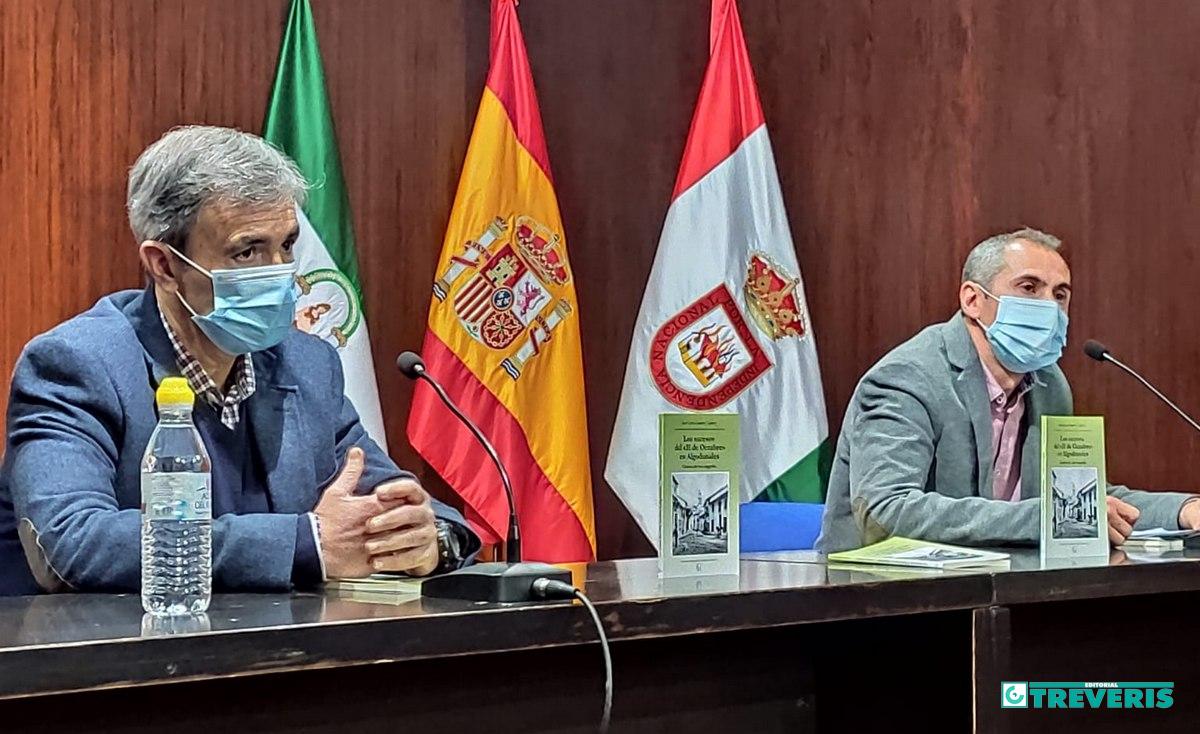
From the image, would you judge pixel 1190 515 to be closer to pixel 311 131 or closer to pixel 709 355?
pixel 709 355

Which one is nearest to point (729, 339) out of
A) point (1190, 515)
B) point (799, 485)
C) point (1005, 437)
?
point (799, 485)

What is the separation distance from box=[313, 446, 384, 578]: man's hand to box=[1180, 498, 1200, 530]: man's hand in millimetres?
1703

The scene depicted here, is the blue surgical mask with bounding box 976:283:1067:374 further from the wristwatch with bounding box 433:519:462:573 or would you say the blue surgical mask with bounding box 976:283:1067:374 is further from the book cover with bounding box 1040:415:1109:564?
the wristwatch with bounding box 433:519:462:573

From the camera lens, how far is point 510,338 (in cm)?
394

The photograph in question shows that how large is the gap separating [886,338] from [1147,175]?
0.80 m

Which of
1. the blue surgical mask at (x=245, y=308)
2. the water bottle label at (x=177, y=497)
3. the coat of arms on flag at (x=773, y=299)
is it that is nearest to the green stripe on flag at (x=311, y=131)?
the coat of arms on flag at (x=773, y=299)

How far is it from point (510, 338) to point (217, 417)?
1835 mm

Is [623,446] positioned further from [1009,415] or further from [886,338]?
[1009,415]

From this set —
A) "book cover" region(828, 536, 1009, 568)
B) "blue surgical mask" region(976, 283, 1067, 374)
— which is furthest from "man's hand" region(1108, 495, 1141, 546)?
"blue surgical mask" region(976, 283, 1067, 374)

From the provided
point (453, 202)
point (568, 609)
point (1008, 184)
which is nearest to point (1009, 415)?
point (1008, 184)

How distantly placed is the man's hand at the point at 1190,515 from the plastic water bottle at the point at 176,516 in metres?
1.94

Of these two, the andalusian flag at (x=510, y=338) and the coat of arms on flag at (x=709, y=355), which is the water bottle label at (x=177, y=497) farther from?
the coat of arms on flag at (x=709, y=355)

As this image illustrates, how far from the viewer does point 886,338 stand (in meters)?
4.20

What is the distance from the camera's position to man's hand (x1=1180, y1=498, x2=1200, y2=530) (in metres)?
2.86
